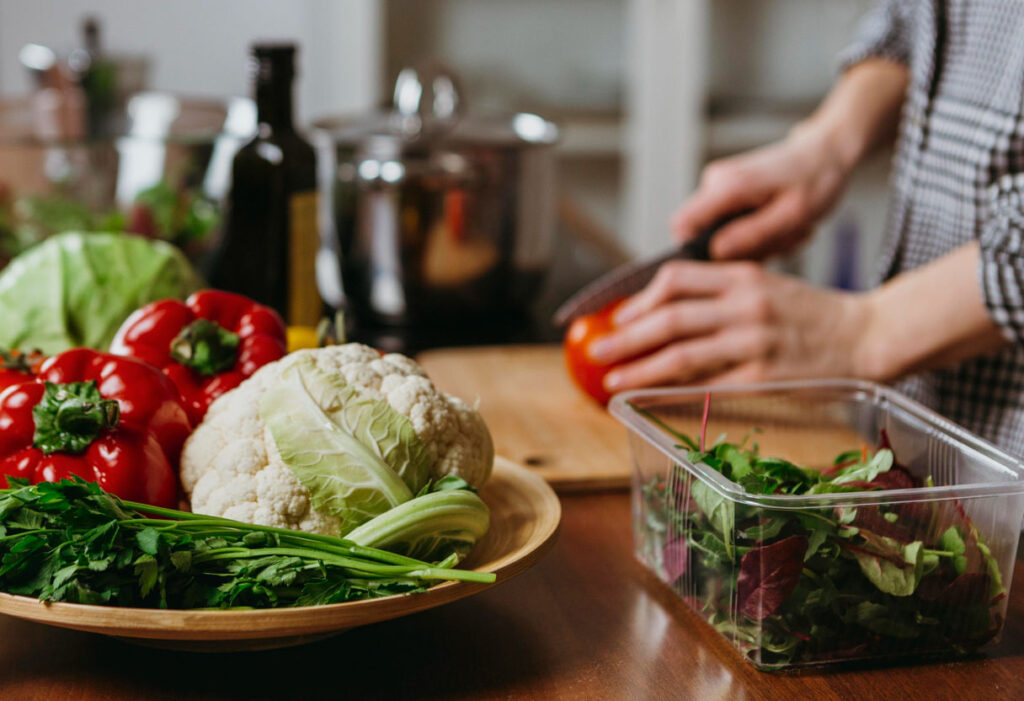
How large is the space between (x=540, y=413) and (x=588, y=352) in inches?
3.6

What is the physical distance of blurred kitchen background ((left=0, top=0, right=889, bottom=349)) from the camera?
9.72ft

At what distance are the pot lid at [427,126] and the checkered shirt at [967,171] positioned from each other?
470mm

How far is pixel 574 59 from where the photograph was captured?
3092mm

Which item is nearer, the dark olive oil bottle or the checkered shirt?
the checkered shirt

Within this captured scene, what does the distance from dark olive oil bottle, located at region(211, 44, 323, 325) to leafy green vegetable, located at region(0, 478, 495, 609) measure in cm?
75

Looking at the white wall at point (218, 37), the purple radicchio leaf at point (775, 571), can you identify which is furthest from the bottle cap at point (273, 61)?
the white wall at point (218, 37)

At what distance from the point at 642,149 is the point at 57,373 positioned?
99.7 inches

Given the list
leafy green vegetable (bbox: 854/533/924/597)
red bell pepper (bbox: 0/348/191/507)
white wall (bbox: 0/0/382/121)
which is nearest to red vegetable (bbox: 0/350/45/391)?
red bell pepper (bbox: 0/348/191/507)

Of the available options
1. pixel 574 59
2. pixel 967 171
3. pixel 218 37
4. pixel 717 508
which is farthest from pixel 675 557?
pixel 218 37

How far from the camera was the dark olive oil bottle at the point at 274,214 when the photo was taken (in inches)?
52.4

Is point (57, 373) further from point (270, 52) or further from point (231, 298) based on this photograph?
point (270, 52)

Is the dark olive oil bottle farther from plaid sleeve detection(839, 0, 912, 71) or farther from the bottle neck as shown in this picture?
plaid sleeve detection(839, 0, 912, 71)

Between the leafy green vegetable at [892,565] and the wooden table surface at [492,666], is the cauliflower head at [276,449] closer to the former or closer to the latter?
the wooden table surface at [492,666]

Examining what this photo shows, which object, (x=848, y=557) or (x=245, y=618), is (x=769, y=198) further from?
(x=245, y=618)
